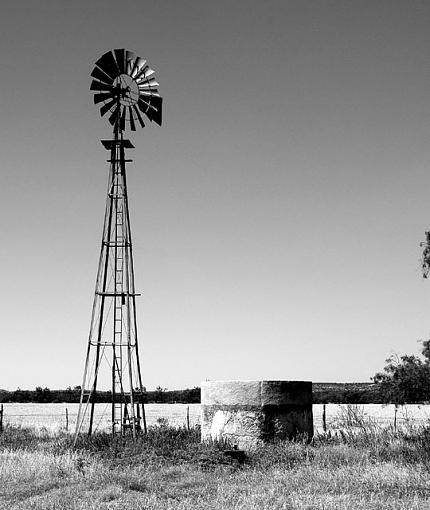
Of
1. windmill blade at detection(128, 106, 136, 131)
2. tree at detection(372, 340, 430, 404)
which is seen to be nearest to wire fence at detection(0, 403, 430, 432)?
→ tree at detection(372, 340, 430, 404)

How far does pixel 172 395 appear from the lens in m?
75.4

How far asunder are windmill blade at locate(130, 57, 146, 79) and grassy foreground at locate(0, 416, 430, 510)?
10.1m

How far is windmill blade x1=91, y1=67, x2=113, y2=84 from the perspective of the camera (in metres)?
20.1

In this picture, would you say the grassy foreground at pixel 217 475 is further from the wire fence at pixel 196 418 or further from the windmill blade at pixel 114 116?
the windmill blade at pixel 114 116

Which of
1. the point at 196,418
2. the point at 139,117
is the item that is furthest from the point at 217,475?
the point at 196,418

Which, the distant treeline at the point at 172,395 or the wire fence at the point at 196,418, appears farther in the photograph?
the distant treeline at the point at 172,395

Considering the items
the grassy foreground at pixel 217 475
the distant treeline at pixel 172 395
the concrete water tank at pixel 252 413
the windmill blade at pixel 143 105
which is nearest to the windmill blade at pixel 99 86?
the windmill blade at pixel 143 105

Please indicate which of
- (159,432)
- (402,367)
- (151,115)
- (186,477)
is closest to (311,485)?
(186,477)

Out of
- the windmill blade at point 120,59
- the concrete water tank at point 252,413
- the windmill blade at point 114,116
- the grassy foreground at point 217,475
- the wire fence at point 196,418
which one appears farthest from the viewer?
the windmill blade at point 114,116

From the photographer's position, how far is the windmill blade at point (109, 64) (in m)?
20.0

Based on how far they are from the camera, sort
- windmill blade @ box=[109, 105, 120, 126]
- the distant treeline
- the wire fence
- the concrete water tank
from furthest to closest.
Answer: the distant treeline → windmill blade @ box=[109, 105, 120, 126] → the wire fence → the concrete water tank

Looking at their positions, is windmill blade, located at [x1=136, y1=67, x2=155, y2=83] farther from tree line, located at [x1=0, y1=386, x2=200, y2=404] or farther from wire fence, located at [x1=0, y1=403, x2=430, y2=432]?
→ tree line, located at [x1=0, y1=386, x2=200, y2=404]

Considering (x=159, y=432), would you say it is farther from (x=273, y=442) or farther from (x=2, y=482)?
(x=2, y=482)

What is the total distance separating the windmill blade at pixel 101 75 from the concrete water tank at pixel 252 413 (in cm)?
916
